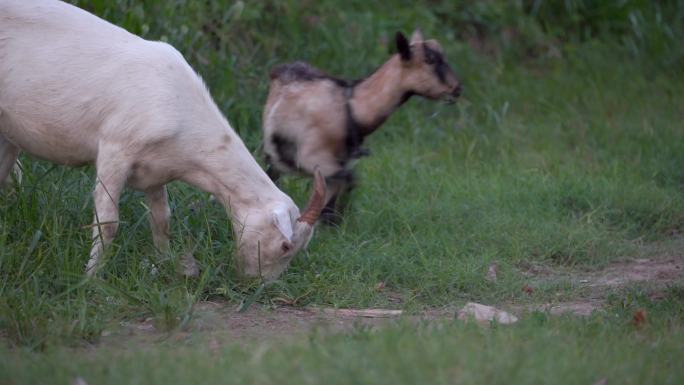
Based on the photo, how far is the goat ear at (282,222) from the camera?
536 centimetres

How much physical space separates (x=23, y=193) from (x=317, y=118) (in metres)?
1.83

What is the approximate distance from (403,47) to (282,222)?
1.74m

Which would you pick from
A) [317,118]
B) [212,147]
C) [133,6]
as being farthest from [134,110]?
[133,6]

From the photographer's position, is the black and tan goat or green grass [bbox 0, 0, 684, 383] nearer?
green grass [bbox 0, 0, 684, 383]

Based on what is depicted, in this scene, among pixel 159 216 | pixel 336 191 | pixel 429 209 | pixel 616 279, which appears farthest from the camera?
pixel 429 209

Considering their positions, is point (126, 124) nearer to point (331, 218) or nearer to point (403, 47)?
point (331, 218)

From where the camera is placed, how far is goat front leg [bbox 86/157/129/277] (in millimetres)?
5336

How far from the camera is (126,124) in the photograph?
5.33 m

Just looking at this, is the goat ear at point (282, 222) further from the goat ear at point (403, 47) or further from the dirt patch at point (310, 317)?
the goat ear at point (403, 47)

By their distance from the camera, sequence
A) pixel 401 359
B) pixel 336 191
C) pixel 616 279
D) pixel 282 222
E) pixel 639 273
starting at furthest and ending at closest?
pixel 336 191 → pixel 639 273 → pixel 616 279 → pixel 282 222 → pixel 401 359

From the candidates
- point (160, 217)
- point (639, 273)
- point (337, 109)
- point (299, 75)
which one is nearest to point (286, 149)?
point (337, 109)

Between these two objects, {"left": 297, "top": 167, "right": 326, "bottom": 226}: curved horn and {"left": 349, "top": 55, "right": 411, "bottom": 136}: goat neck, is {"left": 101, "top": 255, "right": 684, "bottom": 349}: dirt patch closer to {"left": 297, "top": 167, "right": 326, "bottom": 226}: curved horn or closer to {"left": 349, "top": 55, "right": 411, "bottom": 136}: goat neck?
{"left": 297, "top": 167, "right": 326, "bottom": 226}: curved horn

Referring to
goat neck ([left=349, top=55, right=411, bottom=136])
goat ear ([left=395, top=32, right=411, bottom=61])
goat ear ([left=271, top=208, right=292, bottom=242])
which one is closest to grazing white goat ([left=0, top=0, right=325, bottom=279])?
goat ear ([left=271, top=208, right=292, bottom=242])

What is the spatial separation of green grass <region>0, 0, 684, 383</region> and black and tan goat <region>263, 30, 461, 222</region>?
1.48 ft
